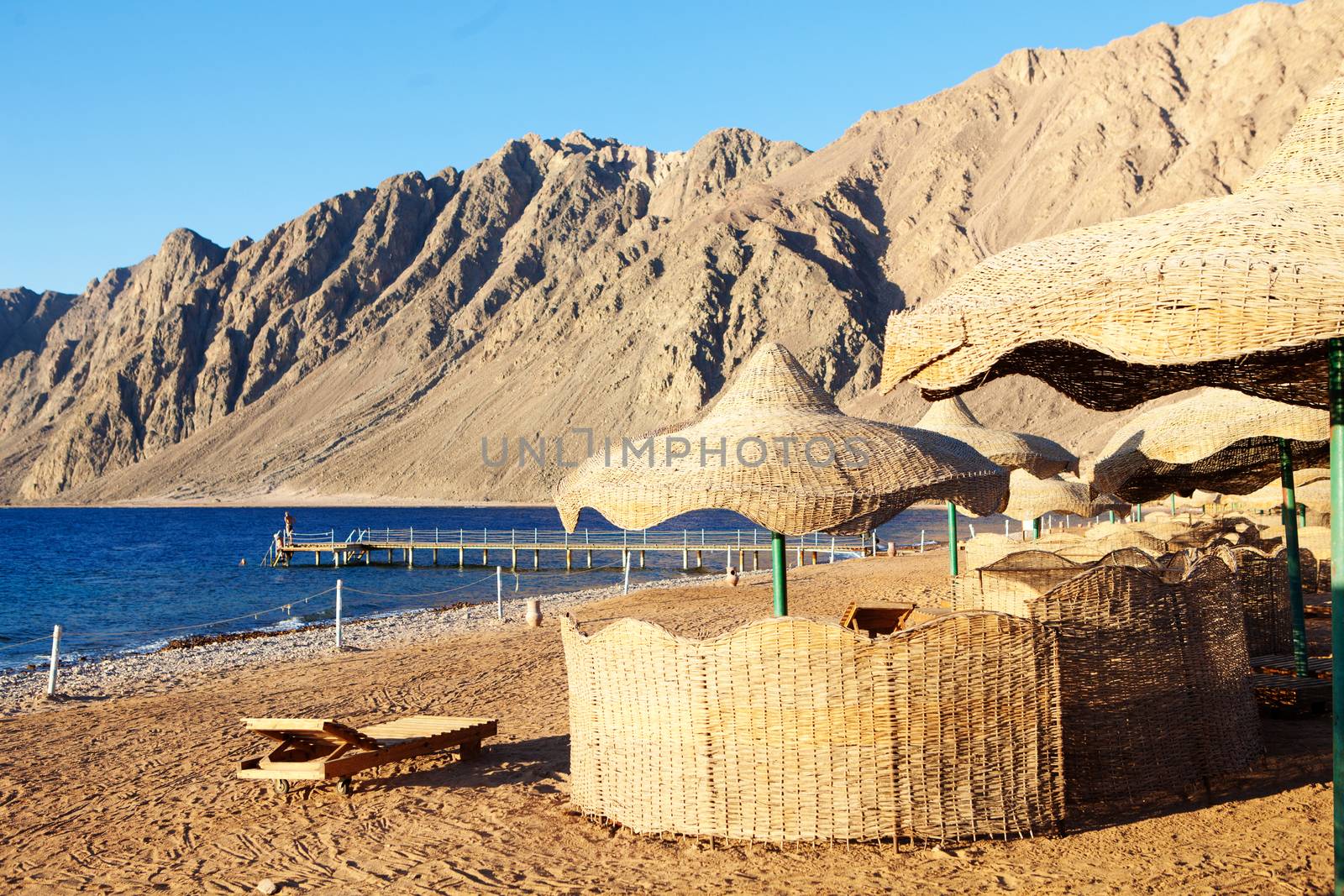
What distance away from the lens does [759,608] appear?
1820 cm

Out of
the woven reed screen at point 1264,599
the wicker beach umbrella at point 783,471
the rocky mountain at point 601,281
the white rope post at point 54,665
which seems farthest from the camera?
the rocky mountain at point 601,281

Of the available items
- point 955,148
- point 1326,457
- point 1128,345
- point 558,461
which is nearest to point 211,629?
point 1326,457

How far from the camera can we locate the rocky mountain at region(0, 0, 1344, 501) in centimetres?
9131

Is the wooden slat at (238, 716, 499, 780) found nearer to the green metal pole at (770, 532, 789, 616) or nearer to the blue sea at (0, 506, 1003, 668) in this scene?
the green metal pole at (770, 532, 789, 616)

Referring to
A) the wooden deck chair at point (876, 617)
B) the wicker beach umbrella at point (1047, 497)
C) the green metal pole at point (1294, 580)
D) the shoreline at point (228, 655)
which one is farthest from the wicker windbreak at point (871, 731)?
the wicker beach umbrella at point (1047, 497)

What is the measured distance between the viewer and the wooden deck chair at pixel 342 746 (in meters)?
6.93

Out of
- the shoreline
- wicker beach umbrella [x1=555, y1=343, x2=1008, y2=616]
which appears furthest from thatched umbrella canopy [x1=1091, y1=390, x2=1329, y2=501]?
the shoreline

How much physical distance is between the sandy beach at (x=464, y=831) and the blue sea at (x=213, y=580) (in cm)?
818

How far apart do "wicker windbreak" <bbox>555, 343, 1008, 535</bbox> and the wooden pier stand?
89.4 ft

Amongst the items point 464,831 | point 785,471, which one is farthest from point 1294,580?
point 464,831

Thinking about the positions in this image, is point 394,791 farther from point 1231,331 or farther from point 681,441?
point 1231,331

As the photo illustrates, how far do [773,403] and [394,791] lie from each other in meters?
3.57

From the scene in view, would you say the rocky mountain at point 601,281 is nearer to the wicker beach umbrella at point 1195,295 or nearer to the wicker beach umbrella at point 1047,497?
the wicker beach umbrella at point 1047,497

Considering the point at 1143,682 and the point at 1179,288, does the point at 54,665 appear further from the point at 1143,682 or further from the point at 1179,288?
the point at 1179,288
